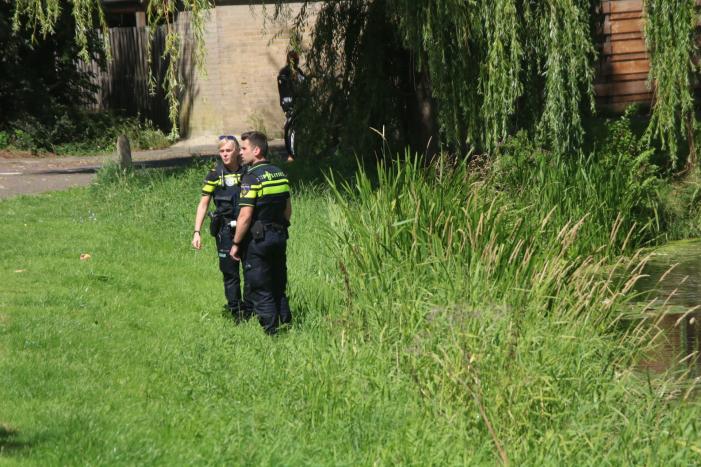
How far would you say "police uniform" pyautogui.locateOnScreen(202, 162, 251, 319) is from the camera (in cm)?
862

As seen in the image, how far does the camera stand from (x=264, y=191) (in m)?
8.23

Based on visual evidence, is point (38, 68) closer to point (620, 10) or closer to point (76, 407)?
point (620, 10)

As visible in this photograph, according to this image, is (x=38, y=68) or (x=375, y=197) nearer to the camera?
(x=375, y=197)

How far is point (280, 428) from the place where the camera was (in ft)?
20.7

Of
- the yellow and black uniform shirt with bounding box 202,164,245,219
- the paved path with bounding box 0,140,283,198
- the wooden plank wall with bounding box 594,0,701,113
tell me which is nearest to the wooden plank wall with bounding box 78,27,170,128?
the paved path with bounding box 0,140,283,198

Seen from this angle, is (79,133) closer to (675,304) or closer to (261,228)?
(675,304)

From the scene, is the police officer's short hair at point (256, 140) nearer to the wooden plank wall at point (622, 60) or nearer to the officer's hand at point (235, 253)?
the officer's hand at point (235, 253)

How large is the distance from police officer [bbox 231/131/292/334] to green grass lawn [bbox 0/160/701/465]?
262 mm

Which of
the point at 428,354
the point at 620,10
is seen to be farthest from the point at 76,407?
the point at 620,10

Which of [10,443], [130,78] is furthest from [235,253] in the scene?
[130,78]

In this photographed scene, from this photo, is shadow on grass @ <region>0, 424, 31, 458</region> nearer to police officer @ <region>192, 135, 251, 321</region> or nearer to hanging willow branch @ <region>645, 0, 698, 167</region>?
police officer @ <region>192, 135, 251, 321</region>

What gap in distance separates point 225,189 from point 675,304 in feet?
14.7

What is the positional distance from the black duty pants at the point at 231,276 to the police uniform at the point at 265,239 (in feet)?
0.74

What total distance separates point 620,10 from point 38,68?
1240 cm
